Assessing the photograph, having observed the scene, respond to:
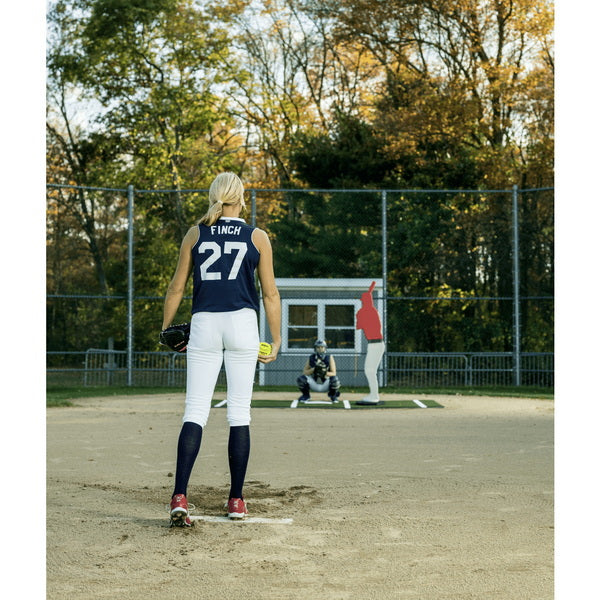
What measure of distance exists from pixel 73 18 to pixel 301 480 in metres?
26.6

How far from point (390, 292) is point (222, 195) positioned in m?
15.6

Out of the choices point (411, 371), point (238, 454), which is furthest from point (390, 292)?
point (238, 454)

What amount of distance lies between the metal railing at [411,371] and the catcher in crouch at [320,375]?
3.09 metres

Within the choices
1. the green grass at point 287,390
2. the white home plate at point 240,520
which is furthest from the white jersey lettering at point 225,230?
the green grass at point 287,390

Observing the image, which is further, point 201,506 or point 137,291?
point 137,291

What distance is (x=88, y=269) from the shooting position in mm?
24281

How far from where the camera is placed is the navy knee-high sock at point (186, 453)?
5.00 m

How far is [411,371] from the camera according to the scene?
18031 mm

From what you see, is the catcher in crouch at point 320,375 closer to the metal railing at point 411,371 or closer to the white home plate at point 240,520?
A: the metal railing at point 411,371

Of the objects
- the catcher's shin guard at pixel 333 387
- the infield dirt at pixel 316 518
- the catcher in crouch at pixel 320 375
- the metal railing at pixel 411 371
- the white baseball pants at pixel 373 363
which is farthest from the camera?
the metal railing at pixel 411 371
